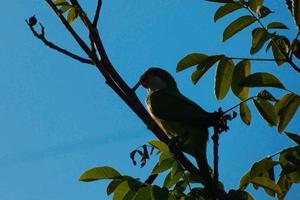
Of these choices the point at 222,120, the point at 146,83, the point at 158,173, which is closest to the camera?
the point at 222,120

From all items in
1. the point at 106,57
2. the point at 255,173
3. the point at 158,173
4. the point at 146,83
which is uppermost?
the point at 146,83

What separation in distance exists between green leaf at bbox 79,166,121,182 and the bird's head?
2.30 m

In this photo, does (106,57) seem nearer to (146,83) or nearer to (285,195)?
(285,195)

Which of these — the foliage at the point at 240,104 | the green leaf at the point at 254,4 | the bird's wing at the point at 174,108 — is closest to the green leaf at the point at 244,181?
the foliage at the point at 240,104

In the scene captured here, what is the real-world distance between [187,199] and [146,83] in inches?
99.6

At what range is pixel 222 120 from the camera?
258cm

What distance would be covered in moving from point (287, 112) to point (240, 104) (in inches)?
9.9

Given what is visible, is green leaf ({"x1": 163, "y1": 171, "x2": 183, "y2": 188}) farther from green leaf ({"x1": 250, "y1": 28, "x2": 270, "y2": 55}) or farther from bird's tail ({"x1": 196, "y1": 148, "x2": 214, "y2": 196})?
green leaf ({"x1": 250, "y1": 28, "x2": 270, "y2": 55})

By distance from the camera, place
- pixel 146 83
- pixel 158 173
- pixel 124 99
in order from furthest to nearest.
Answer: pixel 146 83
pixel 158 173
pixel 124 99

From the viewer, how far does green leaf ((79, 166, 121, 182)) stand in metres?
2.70

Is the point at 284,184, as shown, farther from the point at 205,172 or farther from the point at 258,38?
the point at 258,38

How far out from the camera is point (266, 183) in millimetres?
2771

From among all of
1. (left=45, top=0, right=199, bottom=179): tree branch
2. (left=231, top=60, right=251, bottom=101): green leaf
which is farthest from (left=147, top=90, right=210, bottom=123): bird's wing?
(left=45, top=0, right=199, bottom=179): tree branch

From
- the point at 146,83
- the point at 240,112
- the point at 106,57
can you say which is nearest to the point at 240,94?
the point at 240,112
